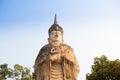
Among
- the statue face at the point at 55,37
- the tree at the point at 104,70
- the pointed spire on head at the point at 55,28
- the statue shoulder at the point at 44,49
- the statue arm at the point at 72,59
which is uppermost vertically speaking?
the pointed spire on head at the point at 55,28

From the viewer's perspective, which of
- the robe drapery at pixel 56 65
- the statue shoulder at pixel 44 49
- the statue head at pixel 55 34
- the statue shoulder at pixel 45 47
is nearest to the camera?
the robe drapery at pixel 56 65

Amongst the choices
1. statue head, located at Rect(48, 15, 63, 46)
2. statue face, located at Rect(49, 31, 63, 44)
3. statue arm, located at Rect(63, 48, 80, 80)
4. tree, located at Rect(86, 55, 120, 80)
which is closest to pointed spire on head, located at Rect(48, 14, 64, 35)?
statue head, located at Rect(48, 15, 63, 46)

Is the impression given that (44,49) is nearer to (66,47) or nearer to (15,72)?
(66,47)

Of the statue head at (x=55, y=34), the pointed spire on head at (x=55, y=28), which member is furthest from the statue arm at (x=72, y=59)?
the pointed spire on head at (x=55, y=28)

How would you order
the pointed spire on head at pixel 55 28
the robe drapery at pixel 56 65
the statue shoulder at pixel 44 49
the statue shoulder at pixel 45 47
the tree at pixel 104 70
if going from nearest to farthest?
the tree at pixel 104 70 → the robe drapery at pixel 56 65 → the statue shoulder at pixel 44 49 → the statue shoulder at pixel 45 47 → the pointed spire on head at pixel 55 28

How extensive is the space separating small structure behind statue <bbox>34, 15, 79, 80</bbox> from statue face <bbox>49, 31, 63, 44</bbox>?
0.61 ft

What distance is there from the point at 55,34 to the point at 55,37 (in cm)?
30

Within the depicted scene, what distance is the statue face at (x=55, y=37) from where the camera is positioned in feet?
70.8

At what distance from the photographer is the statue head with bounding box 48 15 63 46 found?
21594mm

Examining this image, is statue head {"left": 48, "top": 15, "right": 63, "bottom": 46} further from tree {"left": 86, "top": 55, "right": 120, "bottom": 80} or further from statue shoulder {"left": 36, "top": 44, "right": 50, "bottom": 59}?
tree {"left": 86, "top": 55, "right": 120, "bottom": 80}

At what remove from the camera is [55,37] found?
71.9ft

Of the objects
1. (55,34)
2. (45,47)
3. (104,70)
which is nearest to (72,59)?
(45,47)

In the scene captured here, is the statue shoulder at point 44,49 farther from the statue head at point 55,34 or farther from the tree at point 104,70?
the tree at point 104,70

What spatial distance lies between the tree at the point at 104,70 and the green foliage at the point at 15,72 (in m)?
11.2
